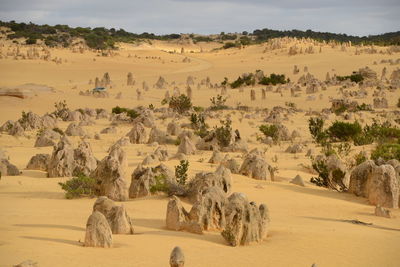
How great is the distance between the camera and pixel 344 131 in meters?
22.3

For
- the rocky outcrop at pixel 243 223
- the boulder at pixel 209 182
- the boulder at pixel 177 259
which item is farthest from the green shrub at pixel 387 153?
the boulder at pixel 177 259

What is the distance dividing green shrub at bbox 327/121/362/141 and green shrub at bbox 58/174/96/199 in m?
12.1

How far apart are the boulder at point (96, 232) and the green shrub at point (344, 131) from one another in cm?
1543

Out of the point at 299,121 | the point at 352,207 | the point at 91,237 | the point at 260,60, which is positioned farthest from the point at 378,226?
the point at 260,60

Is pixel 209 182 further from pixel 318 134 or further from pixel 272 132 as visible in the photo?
pixel 272 132

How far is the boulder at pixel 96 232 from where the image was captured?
806 centimetres

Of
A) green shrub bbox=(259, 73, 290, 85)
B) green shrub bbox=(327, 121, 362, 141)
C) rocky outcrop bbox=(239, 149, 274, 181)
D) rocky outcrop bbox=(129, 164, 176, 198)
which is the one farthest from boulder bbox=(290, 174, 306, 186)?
green shrub bbox=(259, 73, 290, 85)

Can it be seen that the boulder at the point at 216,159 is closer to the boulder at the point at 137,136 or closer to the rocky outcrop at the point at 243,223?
the boulder at the point at 137,136

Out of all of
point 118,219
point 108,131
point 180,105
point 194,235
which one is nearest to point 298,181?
point 194,235

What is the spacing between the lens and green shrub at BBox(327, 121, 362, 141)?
22047mm

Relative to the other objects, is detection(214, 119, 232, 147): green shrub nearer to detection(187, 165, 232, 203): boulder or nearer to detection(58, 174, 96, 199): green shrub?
detection(187, 165, 232, 203): boulder

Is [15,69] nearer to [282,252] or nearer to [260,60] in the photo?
[260,60]

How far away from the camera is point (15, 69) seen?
176 ft

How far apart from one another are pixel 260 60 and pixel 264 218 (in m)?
58.6
